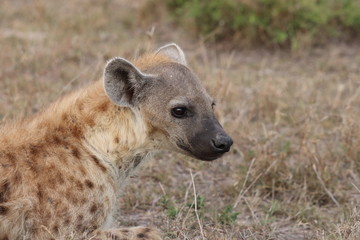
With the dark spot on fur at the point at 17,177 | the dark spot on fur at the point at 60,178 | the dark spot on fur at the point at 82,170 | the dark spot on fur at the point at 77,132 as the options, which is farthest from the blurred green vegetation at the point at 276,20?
the dark spot on fur at the point at 17,177

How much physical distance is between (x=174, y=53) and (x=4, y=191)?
1372 millimetres

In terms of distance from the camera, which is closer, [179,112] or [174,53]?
[179,112]

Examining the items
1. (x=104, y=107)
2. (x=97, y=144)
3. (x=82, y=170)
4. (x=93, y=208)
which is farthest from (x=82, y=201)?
(x=104, y=107)

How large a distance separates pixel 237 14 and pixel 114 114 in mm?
4115

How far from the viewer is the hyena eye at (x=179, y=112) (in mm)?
3500

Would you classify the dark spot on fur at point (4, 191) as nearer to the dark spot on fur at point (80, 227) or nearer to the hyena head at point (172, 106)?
the dark spot on fur at point (80, 227)

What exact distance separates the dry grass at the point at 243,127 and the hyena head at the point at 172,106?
481mm

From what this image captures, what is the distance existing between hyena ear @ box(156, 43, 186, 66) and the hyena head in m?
0.40

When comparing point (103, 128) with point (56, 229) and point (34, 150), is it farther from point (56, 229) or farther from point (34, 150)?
point (56, 229)

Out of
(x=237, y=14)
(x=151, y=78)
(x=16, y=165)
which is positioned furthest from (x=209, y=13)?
(x=16, y=165)

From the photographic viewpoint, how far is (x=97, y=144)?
344 centimetres

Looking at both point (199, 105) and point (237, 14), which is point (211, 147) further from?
point (237, 14)

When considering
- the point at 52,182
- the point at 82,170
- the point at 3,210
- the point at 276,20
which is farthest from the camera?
the point at 276,20

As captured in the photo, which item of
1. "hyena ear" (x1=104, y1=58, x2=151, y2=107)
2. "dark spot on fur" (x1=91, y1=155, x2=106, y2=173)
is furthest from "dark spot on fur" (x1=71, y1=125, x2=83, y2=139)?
"hyena ear" (x1=104, y1=58, x2=151, y2=107)
